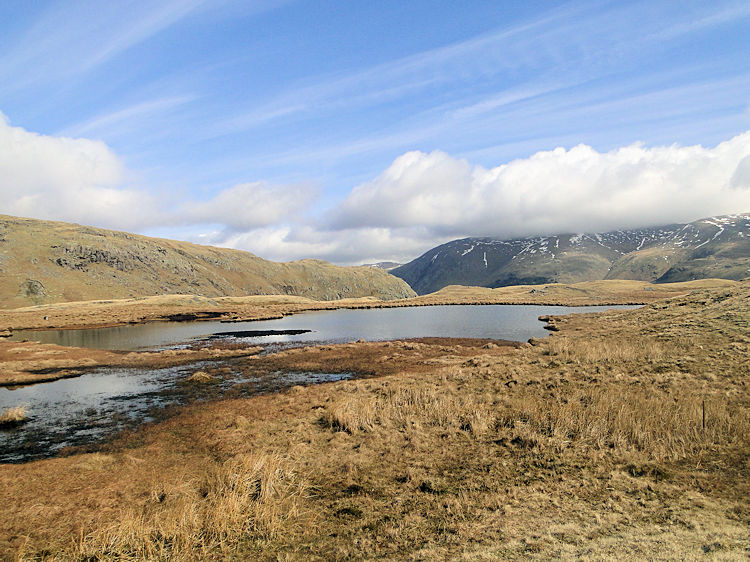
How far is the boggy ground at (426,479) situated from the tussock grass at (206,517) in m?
0.05

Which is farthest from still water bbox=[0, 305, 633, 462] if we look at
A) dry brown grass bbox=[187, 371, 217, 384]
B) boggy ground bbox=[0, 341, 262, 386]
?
boggy ground bbox=[0, 341, 262, 386]

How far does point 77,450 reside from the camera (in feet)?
52.0

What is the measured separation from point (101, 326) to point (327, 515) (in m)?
81.1

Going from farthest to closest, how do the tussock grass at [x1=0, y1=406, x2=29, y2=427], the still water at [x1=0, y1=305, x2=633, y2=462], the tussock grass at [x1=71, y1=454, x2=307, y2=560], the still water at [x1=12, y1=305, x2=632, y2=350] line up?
the still water at [x1=12, y1=305, x2=632, y2=350], the tussock grass at [x1=0, y1=406, x2=29, y2=427], the still water at [x1=0, y1=305, x2=633, y2=462], the tussock grass at [x1=71, y1=454, x2=307, y2=560]

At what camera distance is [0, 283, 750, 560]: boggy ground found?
8188 millimetres

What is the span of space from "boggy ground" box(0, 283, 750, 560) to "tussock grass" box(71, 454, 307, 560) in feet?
0.15

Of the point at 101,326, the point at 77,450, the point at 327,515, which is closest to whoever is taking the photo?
the point at 327,515

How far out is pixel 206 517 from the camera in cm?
916

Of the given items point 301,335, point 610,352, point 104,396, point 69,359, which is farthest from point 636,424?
point 301,335

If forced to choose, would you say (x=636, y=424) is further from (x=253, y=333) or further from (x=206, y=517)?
(x=253, y=333)

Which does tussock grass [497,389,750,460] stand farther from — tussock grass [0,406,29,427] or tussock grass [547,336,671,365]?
tussock grass [0,406,29,427]

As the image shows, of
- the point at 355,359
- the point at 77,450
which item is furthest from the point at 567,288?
the point at 77,450

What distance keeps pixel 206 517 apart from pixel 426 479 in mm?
5873

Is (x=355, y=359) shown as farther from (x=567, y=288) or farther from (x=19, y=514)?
(x=567, y=288)
